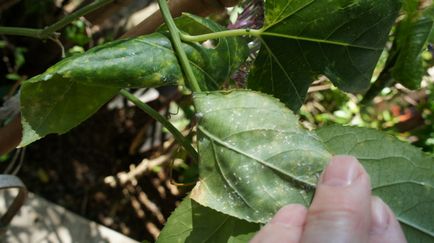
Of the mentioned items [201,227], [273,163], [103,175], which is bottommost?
[103,175]

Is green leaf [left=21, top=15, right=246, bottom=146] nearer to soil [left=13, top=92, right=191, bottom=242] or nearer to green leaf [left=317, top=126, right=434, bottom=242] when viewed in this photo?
green leaf [left=317, top=126, right=434, bottom=242]

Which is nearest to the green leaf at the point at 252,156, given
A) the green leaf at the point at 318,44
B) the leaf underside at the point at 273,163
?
the leaf underside at the point at 273,163

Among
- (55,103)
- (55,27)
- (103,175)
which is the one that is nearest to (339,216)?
(55,103)

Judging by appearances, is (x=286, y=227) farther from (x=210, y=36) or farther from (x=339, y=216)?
(x=210, y=36)

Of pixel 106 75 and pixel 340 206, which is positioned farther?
pixel 106 75

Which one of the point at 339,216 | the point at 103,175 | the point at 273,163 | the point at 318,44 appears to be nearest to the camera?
the point at 339,216

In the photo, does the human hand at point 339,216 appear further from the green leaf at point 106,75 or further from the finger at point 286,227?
the green leaf at point 106,75

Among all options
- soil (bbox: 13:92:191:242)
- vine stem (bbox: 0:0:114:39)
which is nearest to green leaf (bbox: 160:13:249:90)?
vine stem (bbox: 0:0:114:39)
